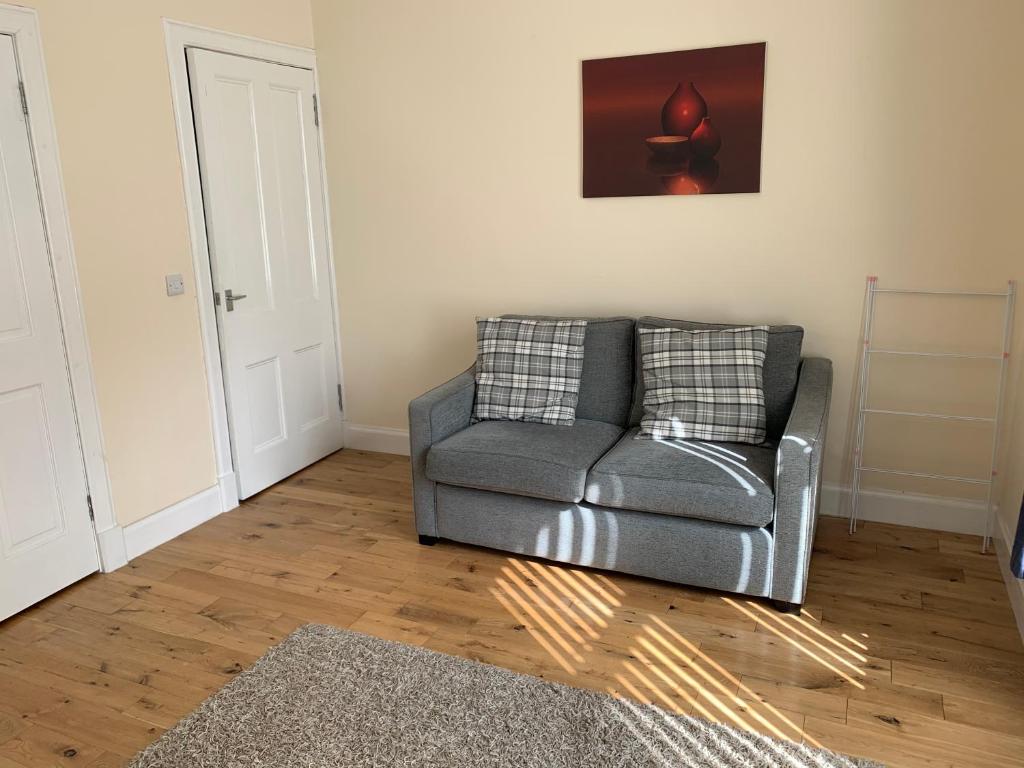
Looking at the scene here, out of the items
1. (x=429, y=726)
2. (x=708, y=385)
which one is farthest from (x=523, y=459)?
(x=429, y=726)

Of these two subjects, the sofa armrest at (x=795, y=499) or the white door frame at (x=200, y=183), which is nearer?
the sofa armrest at (x=795, y=499)

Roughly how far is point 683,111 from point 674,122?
0.19 ft

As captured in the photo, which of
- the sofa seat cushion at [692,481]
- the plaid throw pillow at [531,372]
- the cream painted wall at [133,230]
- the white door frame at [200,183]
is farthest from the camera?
the plaid throw pillow at [531,372]

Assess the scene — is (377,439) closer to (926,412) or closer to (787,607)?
(787,607)

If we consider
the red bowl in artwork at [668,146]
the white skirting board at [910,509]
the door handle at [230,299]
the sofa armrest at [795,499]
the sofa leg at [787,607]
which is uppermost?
the red bowl in artwork at [668,146]

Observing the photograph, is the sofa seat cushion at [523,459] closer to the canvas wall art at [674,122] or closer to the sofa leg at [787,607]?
the sofa leg at [787,607]

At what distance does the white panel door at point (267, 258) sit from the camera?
360 centimetres

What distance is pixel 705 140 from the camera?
347cm

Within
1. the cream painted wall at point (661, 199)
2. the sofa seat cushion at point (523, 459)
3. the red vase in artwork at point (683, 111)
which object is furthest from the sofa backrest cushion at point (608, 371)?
the red vase in artwork at point (683, 111)

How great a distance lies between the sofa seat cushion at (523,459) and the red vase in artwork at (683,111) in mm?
1394

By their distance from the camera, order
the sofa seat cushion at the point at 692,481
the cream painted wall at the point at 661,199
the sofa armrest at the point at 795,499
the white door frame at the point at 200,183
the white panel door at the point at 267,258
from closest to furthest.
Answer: the sofa armrest at the point at 795,499, the sofa seat cushion at the point at 692,481, the cream painted wall at the point at 661,199, the white door frame at the point at 200,183, the white panel door at the point at 267,258

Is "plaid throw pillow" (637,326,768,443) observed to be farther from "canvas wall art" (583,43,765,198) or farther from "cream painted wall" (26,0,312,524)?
"cream painted wall" (26,0,312,524)

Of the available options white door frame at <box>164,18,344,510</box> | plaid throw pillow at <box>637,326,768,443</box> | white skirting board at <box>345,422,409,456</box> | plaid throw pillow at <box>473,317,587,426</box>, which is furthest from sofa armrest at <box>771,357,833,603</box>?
white door frame at <box>164,18,344,510</box>

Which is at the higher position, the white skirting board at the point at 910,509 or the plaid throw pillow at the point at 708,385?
the plaid throw pillow at the point at 708,385
